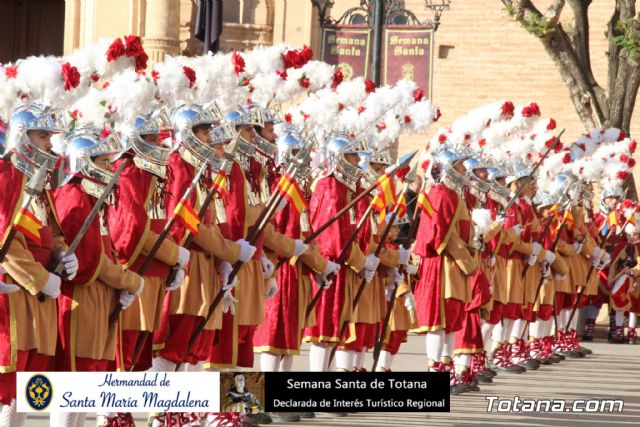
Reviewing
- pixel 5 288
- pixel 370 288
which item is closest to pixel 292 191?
pixel 370 288

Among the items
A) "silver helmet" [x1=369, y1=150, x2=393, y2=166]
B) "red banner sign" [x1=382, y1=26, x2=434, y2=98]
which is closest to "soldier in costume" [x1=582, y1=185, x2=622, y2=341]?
"red banner sign" [x1=382, y1=26, x2=434, y2=98]

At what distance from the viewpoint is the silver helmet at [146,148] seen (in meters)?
9.42

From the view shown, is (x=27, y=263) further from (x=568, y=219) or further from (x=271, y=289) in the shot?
(x=568, y=219)

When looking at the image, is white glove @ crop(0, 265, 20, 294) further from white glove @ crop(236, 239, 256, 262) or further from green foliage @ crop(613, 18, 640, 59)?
green foliage @ crop(613, 18, 640, 59)

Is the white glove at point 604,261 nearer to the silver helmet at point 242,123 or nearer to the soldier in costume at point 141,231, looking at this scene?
the silver helmet at point 242,123

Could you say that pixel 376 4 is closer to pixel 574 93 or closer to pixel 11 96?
pixel 574 93

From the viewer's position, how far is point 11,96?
28.1 ft

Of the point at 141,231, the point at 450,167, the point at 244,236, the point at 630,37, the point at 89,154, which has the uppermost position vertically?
the point at 630,37

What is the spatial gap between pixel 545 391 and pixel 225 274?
5178 mm

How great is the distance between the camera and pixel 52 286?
8086 millimetres

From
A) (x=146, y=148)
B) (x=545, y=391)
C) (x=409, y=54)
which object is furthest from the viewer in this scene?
(x=409, y=54)

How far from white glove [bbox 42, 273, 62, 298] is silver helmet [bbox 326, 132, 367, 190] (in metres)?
4.28

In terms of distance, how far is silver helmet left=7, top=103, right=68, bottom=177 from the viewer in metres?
8.26

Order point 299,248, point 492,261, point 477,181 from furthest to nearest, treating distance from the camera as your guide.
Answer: point 492,261 < point 477,181 < point 299,248
